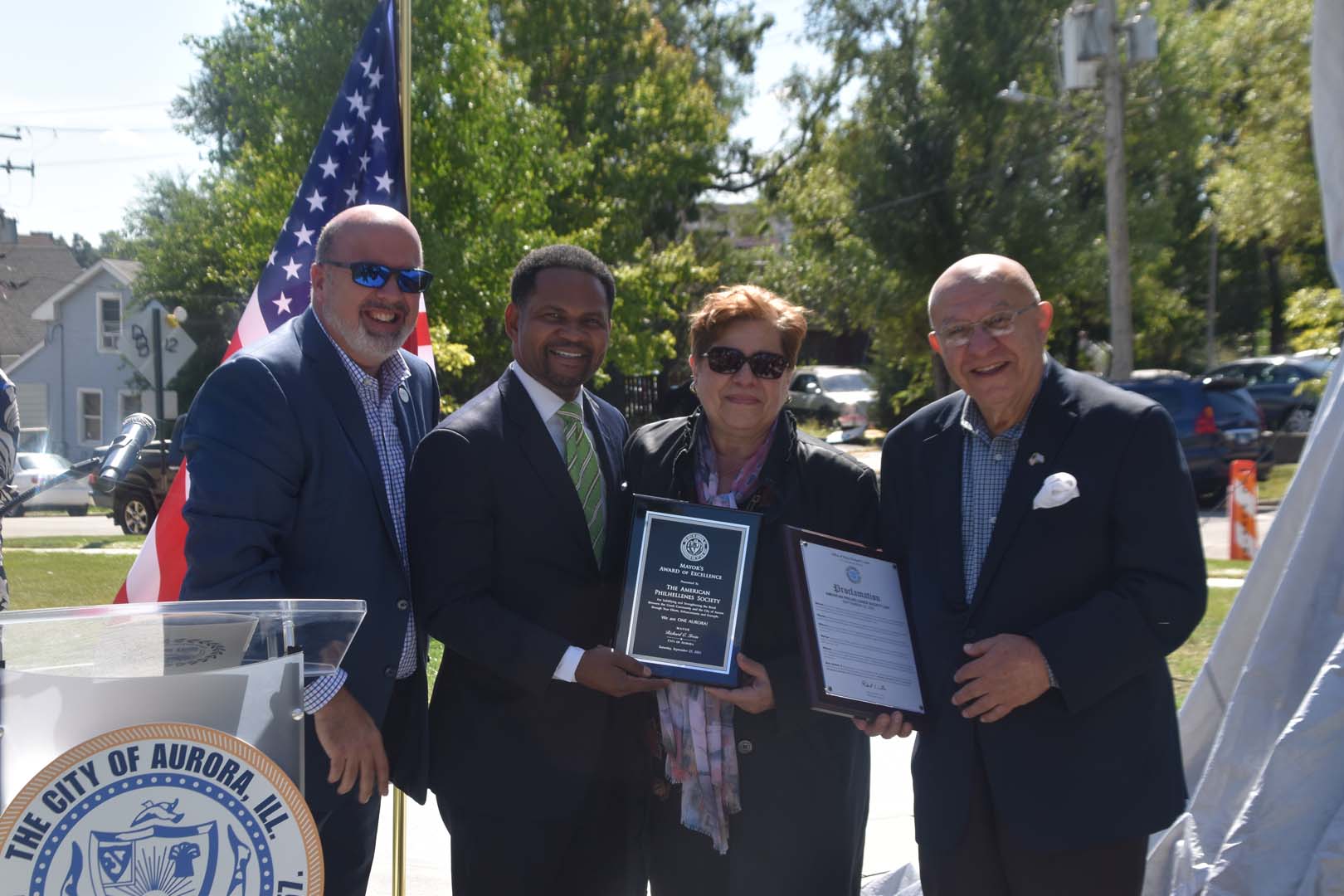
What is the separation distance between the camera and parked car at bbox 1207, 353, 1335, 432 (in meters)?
22.1

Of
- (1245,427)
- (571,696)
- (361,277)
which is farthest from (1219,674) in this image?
(1245,427)

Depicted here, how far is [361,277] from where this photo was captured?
317cm

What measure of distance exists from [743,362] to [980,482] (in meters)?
0.70

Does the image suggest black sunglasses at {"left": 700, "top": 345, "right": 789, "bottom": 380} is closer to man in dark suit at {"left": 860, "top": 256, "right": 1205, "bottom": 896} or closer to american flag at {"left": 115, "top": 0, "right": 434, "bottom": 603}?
man in dark suit at {"left": 860, "top": 256, "right": 1205, "bottom": 896}

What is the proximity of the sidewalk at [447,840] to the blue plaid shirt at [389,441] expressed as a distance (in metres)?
1.58

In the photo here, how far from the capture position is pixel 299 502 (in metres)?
2.96

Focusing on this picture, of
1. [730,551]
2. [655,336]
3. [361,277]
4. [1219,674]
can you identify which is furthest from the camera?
[655,336]

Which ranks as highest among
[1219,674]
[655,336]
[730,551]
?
[655,336]

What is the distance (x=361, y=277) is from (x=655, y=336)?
68.8 ft

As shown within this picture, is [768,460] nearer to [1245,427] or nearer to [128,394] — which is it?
[1245,427]

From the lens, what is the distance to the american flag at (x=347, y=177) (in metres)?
5.35

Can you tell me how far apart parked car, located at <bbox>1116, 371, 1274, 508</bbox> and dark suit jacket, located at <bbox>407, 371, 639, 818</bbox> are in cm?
1480

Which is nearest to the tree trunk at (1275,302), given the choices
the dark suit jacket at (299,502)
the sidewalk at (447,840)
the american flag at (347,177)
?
the sidewalk at (447,840)

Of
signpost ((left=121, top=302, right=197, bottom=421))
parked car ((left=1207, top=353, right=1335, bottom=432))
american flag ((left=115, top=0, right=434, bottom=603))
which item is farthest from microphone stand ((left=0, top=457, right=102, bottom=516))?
parked car ((left=1207, top=353, right=1335, bottom=432))
